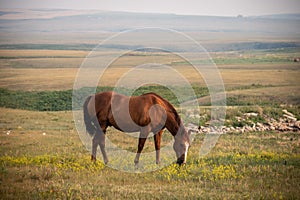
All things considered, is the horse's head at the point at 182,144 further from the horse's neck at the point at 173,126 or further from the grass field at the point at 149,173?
the grass field at the point at 149,173

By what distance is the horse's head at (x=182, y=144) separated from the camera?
12.8 meters

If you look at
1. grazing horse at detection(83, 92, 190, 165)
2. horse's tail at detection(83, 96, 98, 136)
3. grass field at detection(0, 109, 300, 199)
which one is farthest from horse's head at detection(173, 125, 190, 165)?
horse's tail at detection(83, 96, 98, 136)

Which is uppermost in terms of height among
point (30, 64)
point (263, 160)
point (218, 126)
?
point (263, 160)

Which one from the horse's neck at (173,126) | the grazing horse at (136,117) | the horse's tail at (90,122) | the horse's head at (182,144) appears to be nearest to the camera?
the horse's head at (182,144)

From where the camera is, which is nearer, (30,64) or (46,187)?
(46,187)

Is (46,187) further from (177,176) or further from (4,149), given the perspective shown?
(4,149)

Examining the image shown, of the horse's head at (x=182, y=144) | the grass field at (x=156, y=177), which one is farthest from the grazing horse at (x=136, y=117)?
the grass field at (x=156, y=177)

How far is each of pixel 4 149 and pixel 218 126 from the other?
13008mm

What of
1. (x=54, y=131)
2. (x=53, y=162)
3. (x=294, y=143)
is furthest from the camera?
(x=54, y=131)

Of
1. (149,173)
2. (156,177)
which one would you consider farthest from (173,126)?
(156,177)

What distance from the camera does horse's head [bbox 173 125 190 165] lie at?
42.0ft

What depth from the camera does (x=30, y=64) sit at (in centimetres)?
9606

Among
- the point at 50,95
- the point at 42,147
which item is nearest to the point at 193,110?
the point at 42,147

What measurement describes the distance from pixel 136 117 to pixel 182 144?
203cm
